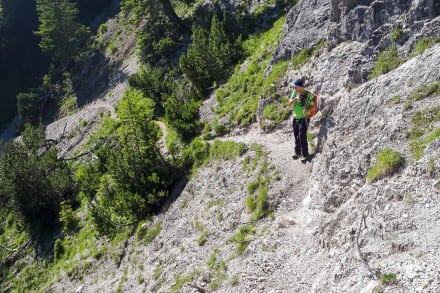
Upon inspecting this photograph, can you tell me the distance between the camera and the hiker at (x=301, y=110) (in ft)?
51.6

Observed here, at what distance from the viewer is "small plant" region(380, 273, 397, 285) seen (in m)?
8.06

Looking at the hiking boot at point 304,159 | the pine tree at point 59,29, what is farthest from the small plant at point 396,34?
the pine tree at point 59,29

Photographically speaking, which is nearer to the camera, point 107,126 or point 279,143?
point 279,143

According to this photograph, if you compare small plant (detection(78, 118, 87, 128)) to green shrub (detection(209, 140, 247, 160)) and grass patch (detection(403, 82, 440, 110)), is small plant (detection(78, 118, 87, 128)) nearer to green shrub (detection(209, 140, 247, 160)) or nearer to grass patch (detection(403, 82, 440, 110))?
green shrub (detection(209, 140, 247, 160))

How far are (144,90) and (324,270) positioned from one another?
27501 mm

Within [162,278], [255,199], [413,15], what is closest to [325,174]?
[255,199]

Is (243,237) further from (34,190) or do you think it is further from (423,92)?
(34,190)

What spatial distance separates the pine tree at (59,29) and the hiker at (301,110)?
150ft

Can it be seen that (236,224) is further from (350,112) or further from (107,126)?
(107,126)

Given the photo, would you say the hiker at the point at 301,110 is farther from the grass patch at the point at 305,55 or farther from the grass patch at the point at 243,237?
the grass patch at the point at 305,55

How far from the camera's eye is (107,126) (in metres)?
39.1

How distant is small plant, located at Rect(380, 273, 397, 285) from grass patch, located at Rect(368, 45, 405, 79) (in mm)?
8595

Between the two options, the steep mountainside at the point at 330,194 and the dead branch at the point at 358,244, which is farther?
the steep mountainside at the point at 330,194

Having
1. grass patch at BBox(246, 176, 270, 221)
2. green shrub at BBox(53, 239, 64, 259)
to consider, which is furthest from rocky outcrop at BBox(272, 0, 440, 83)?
green shrub at BBox(53, 239, 64, 259)
